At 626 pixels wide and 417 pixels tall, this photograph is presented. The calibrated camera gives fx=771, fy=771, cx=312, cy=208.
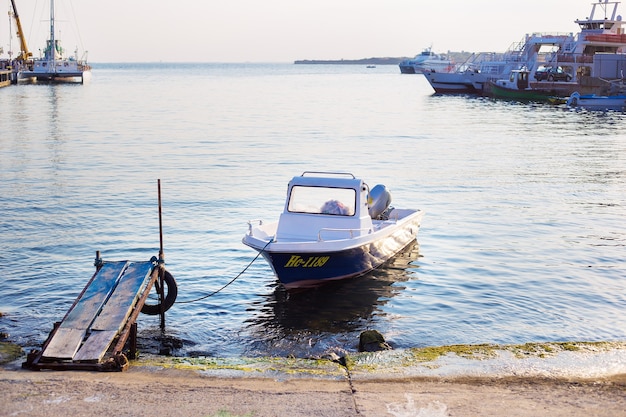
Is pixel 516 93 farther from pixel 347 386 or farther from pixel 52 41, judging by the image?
pixel 347 386

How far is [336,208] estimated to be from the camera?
16922 millimetres

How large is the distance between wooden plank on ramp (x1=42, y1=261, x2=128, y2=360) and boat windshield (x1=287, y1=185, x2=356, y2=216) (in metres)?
5.19

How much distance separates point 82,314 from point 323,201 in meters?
7.10

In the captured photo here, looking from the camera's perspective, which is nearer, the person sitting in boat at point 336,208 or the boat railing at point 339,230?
the boat railing at point 339,230

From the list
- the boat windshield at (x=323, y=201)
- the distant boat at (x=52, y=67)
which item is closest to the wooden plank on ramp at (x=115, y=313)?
the boat windshield at (x=323, y=201)

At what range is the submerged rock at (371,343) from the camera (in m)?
11.9

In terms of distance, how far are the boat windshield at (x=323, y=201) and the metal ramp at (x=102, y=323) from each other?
15.5 feet

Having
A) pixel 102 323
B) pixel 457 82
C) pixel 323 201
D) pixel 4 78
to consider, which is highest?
pixel 4 78

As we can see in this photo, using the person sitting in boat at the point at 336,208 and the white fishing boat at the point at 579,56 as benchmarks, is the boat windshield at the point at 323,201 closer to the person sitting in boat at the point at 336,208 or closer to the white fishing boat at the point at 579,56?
the person sitting in boat at the point at 336,208

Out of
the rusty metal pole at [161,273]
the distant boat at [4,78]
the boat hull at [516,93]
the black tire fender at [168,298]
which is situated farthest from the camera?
the distant boat at [4,78]

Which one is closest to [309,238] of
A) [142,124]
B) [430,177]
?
[430,177]

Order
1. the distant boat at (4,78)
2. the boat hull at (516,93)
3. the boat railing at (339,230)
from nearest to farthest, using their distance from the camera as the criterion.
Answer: the boat railing at (339,230) < the boat hull at (516,93) < the distant boat at (4,78)

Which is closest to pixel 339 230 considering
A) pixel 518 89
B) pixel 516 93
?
pixel 516 93

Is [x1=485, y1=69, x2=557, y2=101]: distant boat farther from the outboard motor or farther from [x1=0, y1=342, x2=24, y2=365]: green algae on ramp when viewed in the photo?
[x1=0, y1=342, x2=24, y2=365]: green algae on ramp
